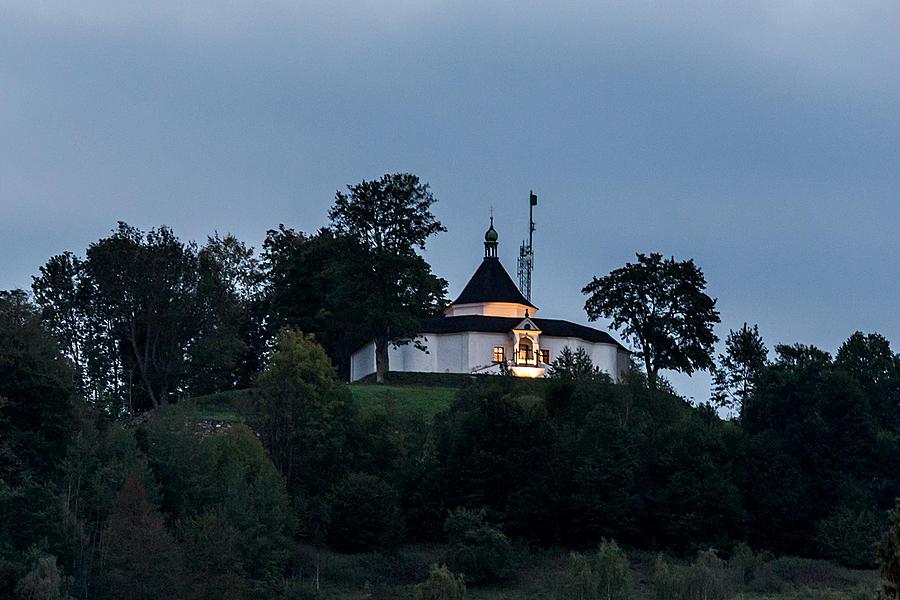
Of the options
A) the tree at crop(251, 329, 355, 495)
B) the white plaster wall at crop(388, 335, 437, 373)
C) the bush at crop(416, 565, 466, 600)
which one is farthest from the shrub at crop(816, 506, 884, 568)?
the white plaster wall at crop(388, 335, 437, 373)

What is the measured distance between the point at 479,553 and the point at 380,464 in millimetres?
9023

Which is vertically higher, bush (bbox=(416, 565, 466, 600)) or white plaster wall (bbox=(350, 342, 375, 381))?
white plaster wall (bbox=(350, 342, 375, 381))

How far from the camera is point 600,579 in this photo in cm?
4291

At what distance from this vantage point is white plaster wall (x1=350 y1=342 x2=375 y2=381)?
80.6 metres

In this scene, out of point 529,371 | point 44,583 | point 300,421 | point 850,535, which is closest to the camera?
point 44,583

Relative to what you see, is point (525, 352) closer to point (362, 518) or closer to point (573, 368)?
point (573, 368)

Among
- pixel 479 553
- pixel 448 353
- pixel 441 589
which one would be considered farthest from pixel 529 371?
pixel 441 589

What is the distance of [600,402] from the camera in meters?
62.6

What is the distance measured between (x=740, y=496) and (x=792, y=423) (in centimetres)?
444

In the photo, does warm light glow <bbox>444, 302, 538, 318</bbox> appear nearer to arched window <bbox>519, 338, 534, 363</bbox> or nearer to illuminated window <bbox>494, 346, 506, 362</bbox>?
arched window <bbox>519, 338, 534, 363</bbox>

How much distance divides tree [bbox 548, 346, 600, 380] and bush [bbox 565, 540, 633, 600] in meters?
21.1

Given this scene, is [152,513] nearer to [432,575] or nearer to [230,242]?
[432,575]

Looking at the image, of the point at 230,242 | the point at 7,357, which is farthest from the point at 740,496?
the point at 230,242

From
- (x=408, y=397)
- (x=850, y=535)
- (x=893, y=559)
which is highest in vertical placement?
(x=408, y=397)
